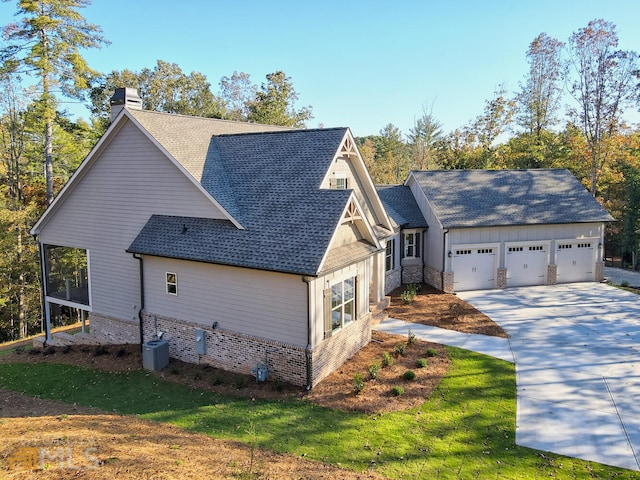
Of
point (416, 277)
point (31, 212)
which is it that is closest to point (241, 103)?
point (31, 212)

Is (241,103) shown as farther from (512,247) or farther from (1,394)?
(1,394)

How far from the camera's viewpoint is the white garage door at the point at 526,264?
22453 millimetres

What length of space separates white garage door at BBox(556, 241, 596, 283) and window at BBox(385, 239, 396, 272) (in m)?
8.79

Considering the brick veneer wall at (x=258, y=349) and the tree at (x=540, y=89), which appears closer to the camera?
the brick veneer wall at (x=258, y=349)

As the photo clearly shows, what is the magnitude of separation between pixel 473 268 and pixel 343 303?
11.1 m

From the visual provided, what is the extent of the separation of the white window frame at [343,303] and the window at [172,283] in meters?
5.12

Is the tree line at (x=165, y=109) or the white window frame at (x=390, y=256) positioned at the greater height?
the tree line at (x=165, y=109)

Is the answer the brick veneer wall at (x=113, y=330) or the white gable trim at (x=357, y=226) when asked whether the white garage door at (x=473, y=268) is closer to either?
the white gable trim at (x=357, y=226)

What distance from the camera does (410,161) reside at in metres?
64.6

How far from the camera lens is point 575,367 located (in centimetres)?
1297

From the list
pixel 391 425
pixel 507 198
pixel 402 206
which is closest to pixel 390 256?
pixel 402 206

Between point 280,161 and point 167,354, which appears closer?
point 167,354

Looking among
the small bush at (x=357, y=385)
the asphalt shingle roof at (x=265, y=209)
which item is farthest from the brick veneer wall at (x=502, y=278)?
the small bush at (x=357, y=385)

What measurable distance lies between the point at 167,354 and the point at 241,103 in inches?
1972
